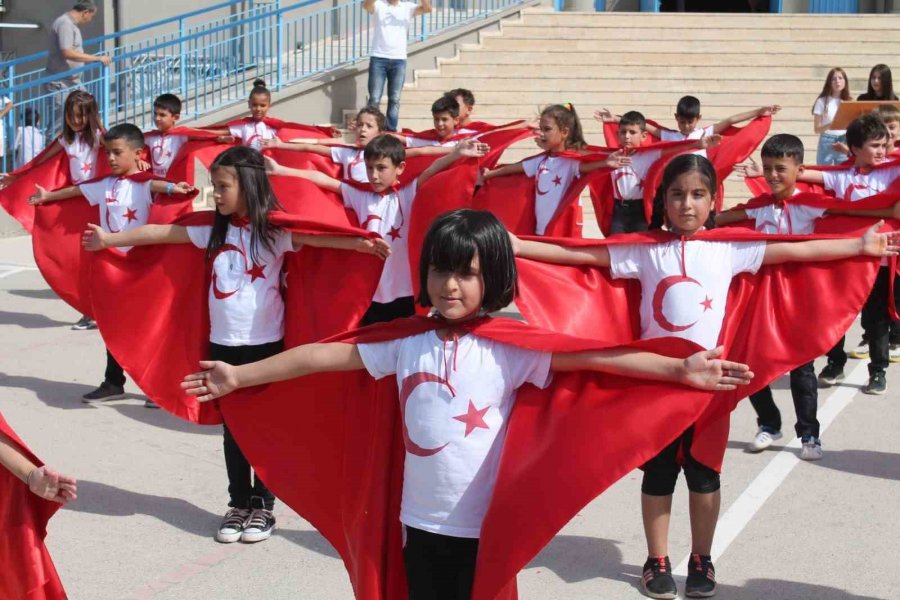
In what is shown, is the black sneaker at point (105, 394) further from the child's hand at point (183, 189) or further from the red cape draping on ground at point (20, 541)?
the red cape draping on ground at point (20, 541)

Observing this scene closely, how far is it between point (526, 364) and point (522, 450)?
0.25 metres

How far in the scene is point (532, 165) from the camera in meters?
9.85

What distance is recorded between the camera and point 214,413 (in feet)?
20.6

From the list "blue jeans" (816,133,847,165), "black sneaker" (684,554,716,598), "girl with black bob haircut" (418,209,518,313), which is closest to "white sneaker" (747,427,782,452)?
"black sneaker" (684,554,716,598)

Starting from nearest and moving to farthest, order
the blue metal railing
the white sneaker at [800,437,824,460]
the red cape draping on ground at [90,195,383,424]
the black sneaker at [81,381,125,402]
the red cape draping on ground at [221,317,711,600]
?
the red cape draping on ground at [221,317,711,600] < the red cape draping on ground at [90,195,383,424] < the white sneaker at [800,437,824,460] < the black sneaker at [81,381,125,402] < the blue metal railing

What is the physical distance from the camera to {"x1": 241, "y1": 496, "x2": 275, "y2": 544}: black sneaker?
6020mm

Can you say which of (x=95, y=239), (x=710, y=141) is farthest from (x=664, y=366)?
(x=710, y=141)

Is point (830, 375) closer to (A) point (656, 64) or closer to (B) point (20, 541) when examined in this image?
(B) point (20, 541)

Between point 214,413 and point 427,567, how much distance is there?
2.69 metres

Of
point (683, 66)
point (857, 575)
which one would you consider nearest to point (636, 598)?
point (857, 575)

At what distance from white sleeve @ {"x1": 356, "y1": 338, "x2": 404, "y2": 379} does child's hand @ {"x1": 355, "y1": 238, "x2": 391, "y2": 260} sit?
83.7 inches

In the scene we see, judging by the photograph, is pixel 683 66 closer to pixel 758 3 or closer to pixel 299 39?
pixel 299 39

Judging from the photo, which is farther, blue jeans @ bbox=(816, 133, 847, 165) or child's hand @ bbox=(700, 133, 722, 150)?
blue jeans @ bbox=(816, 133, 847, 165)

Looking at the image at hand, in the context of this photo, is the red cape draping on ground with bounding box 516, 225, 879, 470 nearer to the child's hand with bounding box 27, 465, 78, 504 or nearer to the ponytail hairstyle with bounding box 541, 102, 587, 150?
the child's hand with bounding box 27, 465, 78, 504
